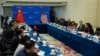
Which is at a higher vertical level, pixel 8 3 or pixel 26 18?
pixel 8 3

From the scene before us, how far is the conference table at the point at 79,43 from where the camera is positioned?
25.7 ft

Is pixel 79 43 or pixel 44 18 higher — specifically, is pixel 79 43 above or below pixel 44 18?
above

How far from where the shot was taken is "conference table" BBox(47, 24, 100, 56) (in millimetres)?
7843

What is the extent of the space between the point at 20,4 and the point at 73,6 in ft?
14.0

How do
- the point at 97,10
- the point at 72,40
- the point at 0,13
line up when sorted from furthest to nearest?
the point at 0,13 → the point at 97,10 → the point at 72,40

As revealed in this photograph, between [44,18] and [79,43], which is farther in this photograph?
[44,18]

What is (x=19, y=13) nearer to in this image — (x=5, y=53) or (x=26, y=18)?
(x=26, y=18)

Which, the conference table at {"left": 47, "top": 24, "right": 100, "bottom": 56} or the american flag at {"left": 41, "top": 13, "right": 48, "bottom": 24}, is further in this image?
the american flag at {"left": 41, "top": 13, "right": 48, "bottom": 24}

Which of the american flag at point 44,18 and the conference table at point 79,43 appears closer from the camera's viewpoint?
the conference table at point 79,43

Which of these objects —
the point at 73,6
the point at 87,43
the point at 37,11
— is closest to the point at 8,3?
the point at 37,11

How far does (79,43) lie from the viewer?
9.58 meters

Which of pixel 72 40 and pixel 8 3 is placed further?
pixel 8 3

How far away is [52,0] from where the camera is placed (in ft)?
64.2

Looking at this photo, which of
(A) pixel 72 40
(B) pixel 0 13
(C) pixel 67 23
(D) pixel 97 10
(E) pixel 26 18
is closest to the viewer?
(A) pixel 72 40
